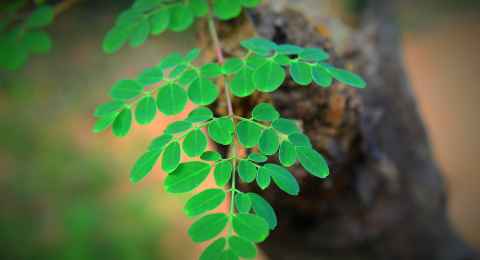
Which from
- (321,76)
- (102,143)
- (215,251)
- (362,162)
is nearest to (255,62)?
(321,76)

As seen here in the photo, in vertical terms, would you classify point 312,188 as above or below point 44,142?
below

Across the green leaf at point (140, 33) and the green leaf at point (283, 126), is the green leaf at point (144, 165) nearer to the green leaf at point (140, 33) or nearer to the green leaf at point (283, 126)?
the green leaf at point (283, 126)

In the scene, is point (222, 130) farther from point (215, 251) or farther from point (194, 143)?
point (215, 251)

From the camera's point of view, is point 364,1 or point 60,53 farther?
point 60,53

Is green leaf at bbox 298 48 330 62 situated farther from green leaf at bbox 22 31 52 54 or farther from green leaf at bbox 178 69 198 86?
green leaf at bbox 22 31 52 54

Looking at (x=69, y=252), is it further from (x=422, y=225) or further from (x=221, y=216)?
(x=221, y=216)

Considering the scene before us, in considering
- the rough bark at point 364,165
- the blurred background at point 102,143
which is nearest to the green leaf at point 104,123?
the rough bark at point 364,165

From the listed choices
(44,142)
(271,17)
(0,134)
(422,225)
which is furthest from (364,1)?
(0,134)
